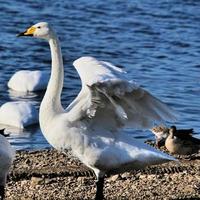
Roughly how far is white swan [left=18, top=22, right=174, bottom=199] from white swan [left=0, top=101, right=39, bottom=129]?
481 centimetres

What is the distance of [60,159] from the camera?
11148mm

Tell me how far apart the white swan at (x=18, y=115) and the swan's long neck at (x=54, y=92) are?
4.75 meters

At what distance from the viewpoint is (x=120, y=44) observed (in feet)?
72.8

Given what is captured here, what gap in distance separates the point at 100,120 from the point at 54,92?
0.54 meters

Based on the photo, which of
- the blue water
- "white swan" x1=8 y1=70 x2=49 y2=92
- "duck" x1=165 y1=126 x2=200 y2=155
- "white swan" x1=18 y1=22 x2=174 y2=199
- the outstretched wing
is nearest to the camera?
the outstretched wing

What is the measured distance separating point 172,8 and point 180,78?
10.5m

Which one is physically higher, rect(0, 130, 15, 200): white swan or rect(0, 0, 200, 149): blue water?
rect(0, 130, 15, 200): white swan

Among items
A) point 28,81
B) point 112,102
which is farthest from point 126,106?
point 28,81

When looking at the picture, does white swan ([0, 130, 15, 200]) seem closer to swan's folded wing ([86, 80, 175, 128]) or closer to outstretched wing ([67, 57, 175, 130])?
outstretched wing ([67, 57, 175, 130])

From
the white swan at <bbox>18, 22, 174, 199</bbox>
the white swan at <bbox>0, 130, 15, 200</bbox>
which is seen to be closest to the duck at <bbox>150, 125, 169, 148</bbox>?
the white swan at <bbox>18, 22, 174, 199</bbox>

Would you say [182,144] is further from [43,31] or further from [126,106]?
[43,31]

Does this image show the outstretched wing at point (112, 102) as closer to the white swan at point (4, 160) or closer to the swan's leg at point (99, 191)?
the swan's leg at point (99, 191)

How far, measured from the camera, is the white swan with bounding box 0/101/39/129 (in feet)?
44.8

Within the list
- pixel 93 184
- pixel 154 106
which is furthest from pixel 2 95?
pixel 154 106
